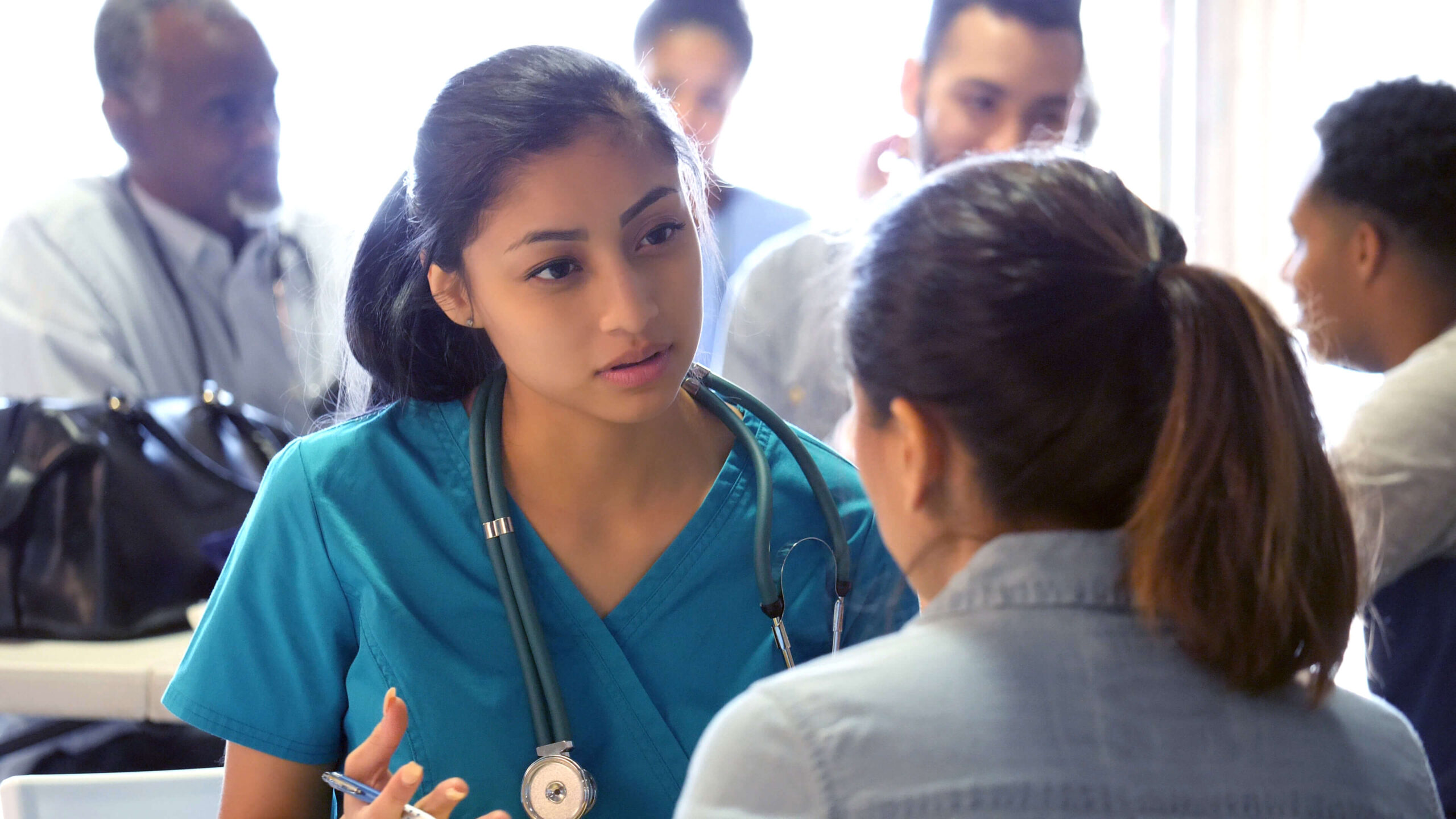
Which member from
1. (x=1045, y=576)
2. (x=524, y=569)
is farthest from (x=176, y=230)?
(x=1045, y=576)

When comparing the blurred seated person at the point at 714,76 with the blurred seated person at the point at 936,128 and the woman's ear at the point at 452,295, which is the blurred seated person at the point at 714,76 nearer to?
the blurred seated person at the point at 936,128

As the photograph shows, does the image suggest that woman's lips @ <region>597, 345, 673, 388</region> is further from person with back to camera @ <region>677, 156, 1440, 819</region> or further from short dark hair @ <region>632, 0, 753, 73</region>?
short dark hair @ <region>632, 0, 753, 73</region>

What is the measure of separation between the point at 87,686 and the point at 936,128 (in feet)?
Result: 4.70

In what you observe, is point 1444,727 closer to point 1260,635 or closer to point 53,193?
point 1260,635

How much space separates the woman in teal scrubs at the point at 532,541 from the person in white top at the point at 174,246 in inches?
53.5

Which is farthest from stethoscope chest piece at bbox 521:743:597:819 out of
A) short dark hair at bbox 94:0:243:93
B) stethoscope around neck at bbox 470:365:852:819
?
short dark hair at bbox 94:0:243:93

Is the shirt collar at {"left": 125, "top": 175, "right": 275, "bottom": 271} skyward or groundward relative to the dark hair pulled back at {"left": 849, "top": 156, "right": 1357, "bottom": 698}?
groundward

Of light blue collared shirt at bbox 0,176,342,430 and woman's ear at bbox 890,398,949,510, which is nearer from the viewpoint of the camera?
woman's ear at bbox 890,398,949,510

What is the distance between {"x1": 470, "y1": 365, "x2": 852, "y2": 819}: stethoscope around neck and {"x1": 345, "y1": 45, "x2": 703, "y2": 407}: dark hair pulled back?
3.1 inches

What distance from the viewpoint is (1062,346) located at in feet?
2.21

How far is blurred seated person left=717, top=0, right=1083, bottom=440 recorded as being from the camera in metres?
1.82

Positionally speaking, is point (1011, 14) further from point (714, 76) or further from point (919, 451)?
point (919, 451)

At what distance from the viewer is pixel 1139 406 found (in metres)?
0.69

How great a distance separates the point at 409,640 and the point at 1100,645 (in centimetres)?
62
